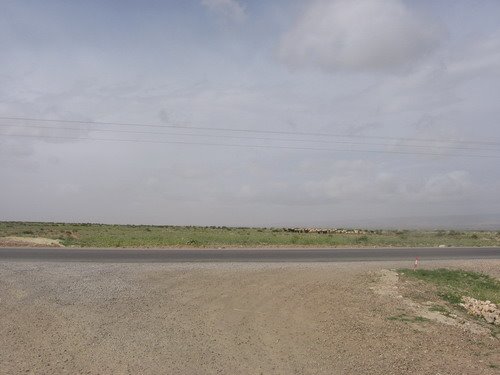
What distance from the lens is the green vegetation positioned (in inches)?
577

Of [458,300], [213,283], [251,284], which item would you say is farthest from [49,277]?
[458,300]

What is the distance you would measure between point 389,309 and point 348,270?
6351mm

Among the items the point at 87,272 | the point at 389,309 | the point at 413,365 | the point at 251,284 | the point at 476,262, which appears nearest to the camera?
the point at 413,365

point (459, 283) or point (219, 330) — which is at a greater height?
point (459, 283)

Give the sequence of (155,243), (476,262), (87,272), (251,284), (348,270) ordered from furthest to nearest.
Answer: (155,243) < (476,262) < (348,270) < (87,272) < (251,284)

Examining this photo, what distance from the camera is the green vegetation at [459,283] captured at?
1466 cm

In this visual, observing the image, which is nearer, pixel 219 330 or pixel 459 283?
pixel 219 330

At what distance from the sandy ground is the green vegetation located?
1.99 metres

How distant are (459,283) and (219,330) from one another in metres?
10.7

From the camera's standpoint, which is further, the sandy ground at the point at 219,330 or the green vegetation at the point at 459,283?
the green vegetation at the point at 459,283

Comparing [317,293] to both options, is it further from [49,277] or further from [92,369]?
[49,277]

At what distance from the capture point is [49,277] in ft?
49.9

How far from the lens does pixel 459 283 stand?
54.8 feet

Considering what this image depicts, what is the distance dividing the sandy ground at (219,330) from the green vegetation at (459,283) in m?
1.99
